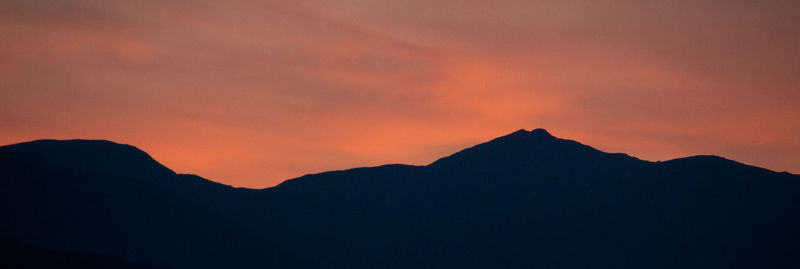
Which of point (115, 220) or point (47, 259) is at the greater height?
point (115, 220)

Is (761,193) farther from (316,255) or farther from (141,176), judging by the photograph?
(141,176)

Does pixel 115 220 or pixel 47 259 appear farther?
pixel 115 220

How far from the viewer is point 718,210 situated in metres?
199

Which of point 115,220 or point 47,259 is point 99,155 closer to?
point 115,220

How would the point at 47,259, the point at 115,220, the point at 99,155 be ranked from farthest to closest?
1. the point at 99,155
2. the point at 115,220
3. the point at 47,259

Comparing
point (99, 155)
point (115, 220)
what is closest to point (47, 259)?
point (115, 220)

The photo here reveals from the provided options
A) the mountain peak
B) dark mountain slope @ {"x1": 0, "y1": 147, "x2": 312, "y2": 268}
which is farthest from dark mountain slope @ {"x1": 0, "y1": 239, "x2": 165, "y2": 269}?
the mountain peak

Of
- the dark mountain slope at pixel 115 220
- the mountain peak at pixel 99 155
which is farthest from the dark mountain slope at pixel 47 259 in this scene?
the mountain peak at pixel 99 155

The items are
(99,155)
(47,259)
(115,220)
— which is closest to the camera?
(47,259)

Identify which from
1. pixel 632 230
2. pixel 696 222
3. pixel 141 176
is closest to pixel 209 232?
pixel 141 176

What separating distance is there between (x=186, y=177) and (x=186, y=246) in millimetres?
43378

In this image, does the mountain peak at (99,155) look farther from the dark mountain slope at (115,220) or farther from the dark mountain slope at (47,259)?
the dark mountain slope at (47,259)

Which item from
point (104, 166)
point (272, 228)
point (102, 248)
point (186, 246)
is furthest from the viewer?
point (272, 228)

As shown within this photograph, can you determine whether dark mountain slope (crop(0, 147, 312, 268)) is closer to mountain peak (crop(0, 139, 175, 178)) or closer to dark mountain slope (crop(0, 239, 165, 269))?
mountain peak (crop(0, 139, 175, 178))
